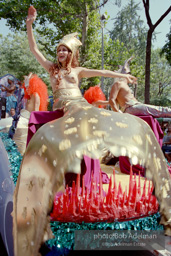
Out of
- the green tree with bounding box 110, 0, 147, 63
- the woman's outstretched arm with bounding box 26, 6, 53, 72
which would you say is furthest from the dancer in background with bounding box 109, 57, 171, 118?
the green tree with bounding box 110, 0, 147, 63

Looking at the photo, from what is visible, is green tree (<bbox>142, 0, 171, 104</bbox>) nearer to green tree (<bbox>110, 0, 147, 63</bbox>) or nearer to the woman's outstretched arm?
the woman's outstretched arm

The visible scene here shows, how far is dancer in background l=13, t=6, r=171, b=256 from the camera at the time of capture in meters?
1.11

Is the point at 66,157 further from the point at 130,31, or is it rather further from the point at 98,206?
the point at 130,31

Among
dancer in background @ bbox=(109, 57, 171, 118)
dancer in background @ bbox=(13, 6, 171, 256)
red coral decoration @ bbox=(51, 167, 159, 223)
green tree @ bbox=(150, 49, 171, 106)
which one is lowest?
red coral decoration @ bbox=(51, 167, 159, 223)

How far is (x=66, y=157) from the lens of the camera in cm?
112

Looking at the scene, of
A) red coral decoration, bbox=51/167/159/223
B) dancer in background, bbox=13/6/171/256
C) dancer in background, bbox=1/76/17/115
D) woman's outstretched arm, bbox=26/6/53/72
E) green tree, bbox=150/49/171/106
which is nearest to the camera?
dancer in background, bbox=13/6/171/256

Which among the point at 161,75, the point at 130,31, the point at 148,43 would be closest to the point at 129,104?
the point at 148,43

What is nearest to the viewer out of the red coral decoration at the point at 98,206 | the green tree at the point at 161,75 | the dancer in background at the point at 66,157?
the dancer in background at the point at 66,157

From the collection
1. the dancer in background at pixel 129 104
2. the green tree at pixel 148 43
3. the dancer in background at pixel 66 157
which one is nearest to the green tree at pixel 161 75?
the green tree at pixel 148 43

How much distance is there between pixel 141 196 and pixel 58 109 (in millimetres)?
989

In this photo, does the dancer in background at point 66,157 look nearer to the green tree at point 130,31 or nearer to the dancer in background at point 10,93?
the dancer in background at point 10,93

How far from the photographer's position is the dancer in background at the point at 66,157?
1.11m

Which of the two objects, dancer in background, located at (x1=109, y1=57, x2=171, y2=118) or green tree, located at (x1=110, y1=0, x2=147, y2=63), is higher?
green tree, located at (x1=110, y1=0, x2=147, y2=63)

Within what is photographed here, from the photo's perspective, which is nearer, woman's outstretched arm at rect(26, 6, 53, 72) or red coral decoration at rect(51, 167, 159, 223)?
red coral decoration at rect(51, 167, 159, 223)
